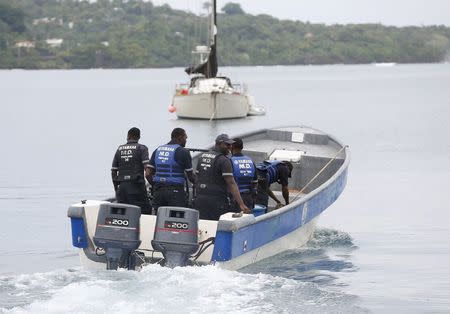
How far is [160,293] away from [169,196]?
2.29 m

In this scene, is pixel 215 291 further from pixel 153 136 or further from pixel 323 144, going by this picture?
pixel 153 136

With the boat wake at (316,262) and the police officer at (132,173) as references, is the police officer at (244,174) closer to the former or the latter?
the boat wake at (316,262)

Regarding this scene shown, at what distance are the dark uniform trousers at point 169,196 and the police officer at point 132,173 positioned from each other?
0.31 meters

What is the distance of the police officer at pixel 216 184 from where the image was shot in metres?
15.8

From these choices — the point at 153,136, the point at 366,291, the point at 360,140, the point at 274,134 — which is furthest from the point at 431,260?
the point at 153,136

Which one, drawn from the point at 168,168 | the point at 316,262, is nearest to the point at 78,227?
the point at 168,168

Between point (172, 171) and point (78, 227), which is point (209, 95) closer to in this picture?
point (172, 171)

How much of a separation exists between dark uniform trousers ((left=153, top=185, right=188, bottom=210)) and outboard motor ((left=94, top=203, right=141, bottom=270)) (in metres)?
0.82

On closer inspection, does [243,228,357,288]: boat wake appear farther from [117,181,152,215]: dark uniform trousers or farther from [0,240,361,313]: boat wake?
[117,181,152,215]: dark uniform trousers

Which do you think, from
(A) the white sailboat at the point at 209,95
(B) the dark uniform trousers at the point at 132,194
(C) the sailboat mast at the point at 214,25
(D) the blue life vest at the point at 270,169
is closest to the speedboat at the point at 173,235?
(B) the dark uniform trousers at the point at 132,194

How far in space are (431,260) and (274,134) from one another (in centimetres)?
540

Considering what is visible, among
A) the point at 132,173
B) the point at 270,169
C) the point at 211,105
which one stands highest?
the point at 132,173

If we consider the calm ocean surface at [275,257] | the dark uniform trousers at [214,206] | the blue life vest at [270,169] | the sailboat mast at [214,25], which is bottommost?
the calm ocean surface at [275,257]

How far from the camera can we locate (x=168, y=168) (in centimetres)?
1605
